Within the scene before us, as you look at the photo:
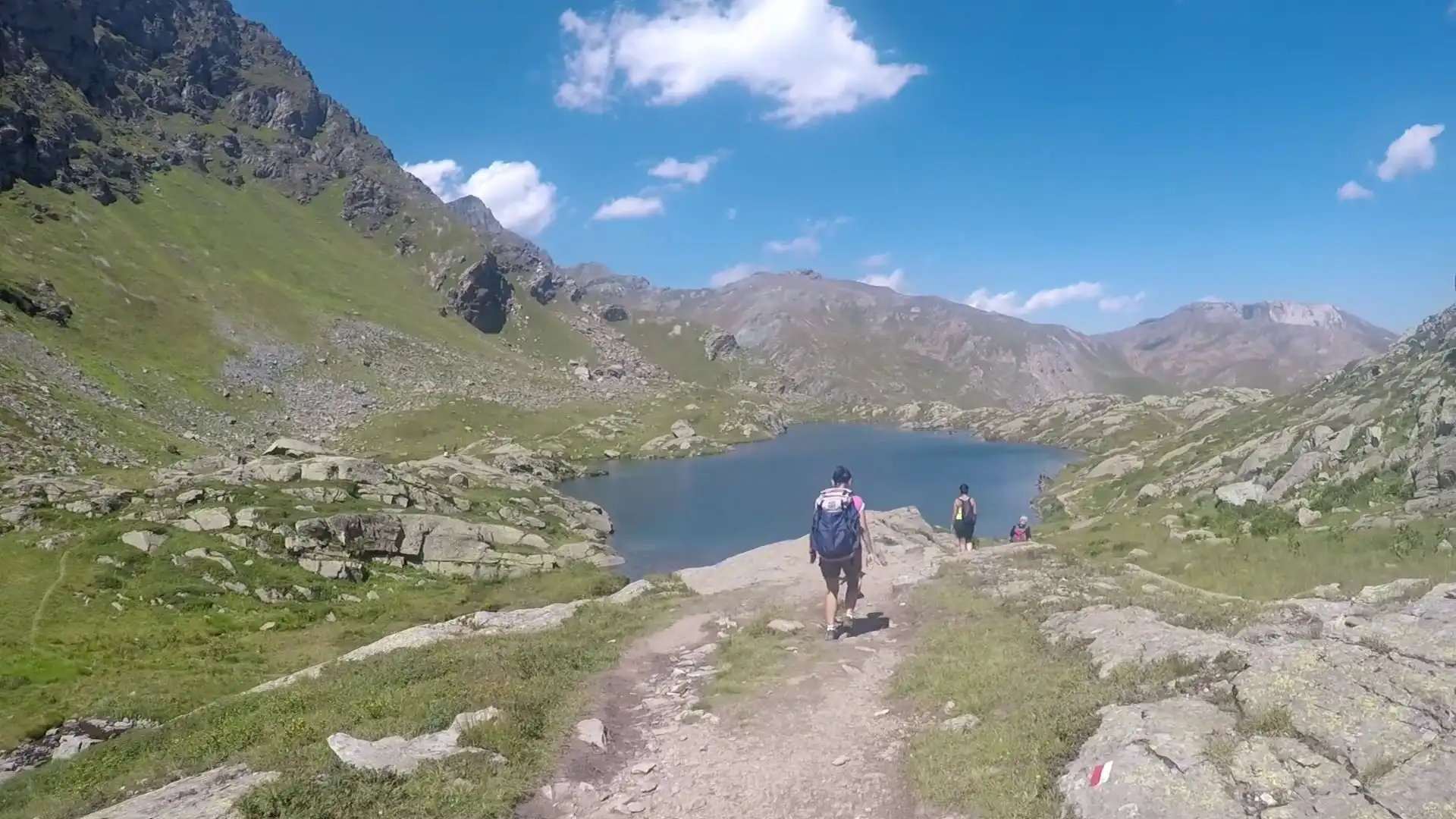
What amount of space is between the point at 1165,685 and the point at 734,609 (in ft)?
50.5

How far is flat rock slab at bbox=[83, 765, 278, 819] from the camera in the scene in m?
11.4

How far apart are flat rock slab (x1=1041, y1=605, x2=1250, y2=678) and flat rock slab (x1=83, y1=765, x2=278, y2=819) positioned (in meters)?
14.8

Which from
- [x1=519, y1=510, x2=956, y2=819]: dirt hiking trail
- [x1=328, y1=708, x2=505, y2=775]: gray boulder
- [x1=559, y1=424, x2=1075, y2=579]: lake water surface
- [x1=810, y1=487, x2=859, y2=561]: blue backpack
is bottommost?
[x1=559, y1=424, x2=1075, y2=579]: lake water surface

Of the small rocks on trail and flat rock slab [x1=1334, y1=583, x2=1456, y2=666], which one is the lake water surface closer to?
the small rocks on trail

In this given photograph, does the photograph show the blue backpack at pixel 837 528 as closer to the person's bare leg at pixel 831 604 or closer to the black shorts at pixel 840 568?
the black shorts at pixel 840 568

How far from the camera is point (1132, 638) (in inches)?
610

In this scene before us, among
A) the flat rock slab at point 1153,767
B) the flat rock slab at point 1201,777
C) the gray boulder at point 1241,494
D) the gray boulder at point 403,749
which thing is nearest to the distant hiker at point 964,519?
the gray boulder at point 1241,494

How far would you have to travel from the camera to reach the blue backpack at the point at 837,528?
66.2 feet

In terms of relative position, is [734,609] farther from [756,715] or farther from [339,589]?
[339,589]

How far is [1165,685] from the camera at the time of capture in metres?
12.6

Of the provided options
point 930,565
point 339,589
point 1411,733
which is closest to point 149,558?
point 339,589

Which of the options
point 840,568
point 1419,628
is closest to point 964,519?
point 840,568

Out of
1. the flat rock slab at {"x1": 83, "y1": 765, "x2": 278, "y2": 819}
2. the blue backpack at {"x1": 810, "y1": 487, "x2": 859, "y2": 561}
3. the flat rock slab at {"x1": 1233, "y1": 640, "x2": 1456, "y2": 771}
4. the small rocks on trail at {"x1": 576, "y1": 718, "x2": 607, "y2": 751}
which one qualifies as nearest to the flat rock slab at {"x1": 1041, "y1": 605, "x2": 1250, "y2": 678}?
the flat rock slab at {"x1": 1233, "y1": 640, "x2": 1456, "y2": 771}

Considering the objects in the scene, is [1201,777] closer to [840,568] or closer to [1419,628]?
[1419,628]
